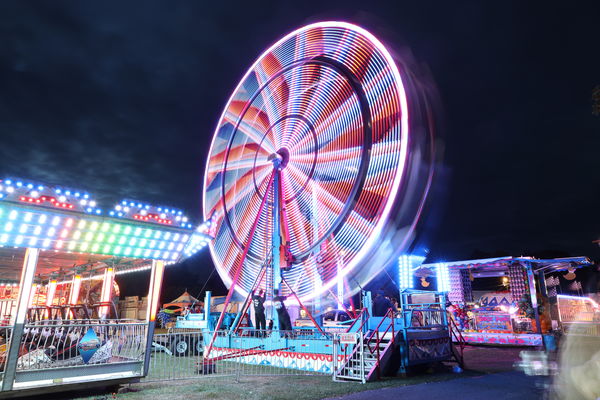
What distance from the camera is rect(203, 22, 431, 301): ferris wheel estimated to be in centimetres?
1182

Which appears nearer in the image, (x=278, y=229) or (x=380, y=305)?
(x=380, y=305)

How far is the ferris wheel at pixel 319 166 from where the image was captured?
11820mm

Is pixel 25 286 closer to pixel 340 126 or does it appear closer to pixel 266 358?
pixel 266 358

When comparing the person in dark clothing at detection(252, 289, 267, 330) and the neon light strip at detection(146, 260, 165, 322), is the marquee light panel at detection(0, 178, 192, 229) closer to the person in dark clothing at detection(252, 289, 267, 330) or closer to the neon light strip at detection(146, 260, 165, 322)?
the neon light strip at detection(146, 260, 165, 322)

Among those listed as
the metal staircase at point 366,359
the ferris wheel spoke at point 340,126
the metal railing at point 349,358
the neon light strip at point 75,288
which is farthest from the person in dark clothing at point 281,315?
the neon light strip at point 75,288

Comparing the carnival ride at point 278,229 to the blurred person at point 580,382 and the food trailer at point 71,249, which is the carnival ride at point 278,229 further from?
the blurred person at point 580,382

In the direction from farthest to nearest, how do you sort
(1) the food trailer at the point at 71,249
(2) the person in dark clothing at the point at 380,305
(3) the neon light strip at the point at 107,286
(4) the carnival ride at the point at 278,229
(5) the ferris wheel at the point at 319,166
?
1. (5) the ferris wheel at the point at 319,166
2. (2) the person in dark clothing at the point at 380,305
3. (3) the neon light strip at the point at 107,286
4. (4) the carnival ride at the point at 278,229
5. (1) the food trailer at the point at 71,249

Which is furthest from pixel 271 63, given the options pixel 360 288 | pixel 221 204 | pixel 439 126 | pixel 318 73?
pixel 360 288

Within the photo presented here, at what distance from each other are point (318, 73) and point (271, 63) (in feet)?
10.2

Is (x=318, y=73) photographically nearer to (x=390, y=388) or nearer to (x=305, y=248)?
(x=305, y=248)

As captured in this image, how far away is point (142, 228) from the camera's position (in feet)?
25.1

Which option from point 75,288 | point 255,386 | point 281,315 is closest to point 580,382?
point 255,386

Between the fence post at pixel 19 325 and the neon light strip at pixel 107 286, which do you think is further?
the neon light strip at pixel 107 286

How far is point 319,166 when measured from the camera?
13930 mm
